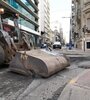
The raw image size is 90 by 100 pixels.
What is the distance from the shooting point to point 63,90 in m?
6.04

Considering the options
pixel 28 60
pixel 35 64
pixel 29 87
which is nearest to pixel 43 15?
pixel 28 60

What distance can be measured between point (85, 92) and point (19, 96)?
139 centimetres

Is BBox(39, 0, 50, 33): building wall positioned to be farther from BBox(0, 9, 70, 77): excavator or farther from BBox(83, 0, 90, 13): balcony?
BBox(0, 9, 70, 77): excavator

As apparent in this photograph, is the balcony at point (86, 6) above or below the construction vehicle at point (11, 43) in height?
above

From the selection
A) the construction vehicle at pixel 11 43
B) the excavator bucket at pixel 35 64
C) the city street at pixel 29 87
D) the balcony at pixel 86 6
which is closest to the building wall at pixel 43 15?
the balcony at pixel 86 6

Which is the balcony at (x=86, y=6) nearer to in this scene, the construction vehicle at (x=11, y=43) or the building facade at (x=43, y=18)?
the construction vehicle at (x=11, y=43)

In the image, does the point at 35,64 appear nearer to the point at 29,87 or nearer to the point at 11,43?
the point at 29,87

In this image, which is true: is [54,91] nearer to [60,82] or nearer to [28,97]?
[28,97]

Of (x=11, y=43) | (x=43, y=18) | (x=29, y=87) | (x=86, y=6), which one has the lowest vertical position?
(x=29, y=87)

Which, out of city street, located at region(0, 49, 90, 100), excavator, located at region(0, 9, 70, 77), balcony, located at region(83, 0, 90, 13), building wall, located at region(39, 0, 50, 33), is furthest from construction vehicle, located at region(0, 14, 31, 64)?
building wall, located at region(39, 0, 50, 33)

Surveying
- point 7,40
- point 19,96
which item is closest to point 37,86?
point 19,96

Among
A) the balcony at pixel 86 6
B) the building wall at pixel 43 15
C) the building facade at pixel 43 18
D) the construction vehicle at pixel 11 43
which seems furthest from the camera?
the building wall at pixel 43 15

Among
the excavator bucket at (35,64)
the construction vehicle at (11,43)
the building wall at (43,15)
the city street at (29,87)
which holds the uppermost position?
the building wall at (43,15)

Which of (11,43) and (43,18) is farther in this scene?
(43,18)
